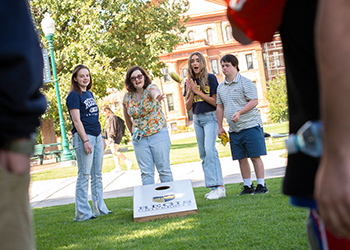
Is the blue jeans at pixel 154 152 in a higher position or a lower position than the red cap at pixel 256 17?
lower

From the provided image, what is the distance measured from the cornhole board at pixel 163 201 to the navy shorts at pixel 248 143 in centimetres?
129

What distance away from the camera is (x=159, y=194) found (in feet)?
18.0

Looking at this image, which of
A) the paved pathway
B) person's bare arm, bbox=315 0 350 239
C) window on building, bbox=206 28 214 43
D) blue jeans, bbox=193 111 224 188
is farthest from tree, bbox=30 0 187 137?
window on building, bbox=206 28 214 43

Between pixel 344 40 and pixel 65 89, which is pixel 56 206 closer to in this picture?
pixel 344 40

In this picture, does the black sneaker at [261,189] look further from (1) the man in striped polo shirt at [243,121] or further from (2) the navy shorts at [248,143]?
(2) the navy shorts at [248,143]

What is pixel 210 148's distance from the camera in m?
6.59

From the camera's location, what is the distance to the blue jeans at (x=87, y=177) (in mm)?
5828

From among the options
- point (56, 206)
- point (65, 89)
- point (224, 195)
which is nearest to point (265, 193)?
point (224, 195)

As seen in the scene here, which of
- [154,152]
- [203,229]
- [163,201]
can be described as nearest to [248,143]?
[154,152]

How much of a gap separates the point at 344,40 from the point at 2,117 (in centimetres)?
75

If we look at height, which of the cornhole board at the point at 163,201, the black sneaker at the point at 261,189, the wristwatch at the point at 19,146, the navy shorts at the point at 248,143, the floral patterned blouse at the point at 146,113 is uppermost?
the floral patterned blouse at the point at 146,113

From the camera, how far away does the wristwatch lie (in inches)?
40.4

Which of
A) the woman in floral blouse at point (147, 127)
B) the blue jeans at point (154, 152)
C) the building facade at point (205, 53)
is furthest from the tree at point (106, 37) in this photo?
the building facade at point (205, 53)

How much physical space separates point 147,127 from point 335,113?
514cm
